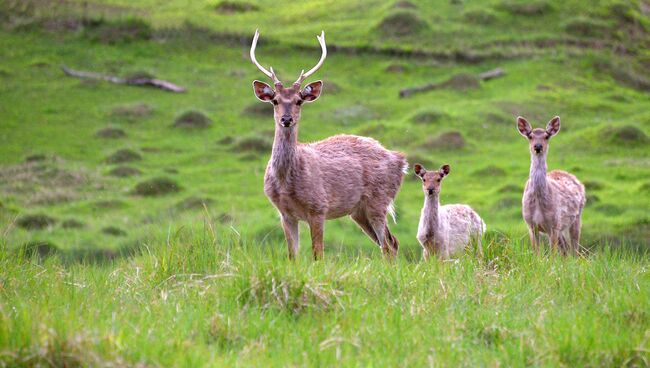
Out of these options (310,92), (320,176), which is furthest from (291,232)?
(310,92)

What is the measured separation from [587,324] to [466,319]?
0.91 metres

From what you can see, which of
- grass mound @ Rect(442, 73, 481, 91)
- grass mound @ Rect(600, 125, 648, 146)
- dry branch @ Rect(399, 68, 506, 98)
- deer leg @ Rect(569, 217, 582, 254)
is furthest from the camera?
grass mound @ Rect(442, 73, 481, 91)

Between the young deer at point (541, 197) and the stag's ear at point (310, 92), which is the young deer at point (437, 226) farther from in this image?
the stag's ear at point (310, 92)

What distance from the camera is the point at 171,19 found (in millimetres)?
39781

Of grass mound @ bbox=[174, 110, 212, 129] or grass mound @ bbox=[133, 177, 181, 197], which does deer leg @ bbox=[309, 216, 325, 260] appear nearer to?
grass mound @ bbox=[133, 177, 181, 197]

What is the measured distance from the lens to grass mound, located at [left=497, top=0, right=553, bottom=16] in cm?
4034

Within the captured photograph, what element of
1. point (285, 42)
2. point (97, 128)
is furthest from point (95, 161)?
point (285, 42)

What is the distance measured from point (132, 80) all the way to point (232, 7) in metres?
8.72

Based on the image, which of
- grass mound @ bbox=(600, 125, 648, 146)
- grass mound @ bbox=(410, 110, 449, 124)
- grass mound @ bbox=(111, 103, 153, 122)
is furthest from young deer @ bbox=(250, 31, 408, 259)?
grass mound @ bbox=(111, 103, 153, 122)

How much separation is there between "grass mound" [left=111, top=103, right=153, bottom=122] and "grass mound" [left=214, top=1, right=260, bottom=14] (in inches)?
414

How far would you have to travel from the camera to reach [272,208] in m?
23.5

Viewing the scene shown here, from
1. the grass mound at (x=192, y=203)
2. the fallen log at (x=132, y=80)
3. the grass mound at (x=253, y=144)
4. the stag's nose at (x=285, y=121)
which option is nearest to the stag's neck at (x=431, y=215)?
the stag's nose at (x=285, y=121)

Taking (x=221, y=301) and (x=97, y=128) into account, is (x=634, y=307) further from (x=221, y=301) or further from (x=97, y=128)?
(x=97, y=128)

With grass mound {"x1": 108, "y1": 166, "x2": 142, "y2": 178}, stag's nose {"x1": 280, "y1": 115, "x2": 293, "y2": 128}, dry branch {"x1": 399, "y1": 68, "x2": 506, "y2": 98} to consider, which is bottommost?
grass mound {"x1": 108, "y1": 166, "x2": 142, "y2": 178}
